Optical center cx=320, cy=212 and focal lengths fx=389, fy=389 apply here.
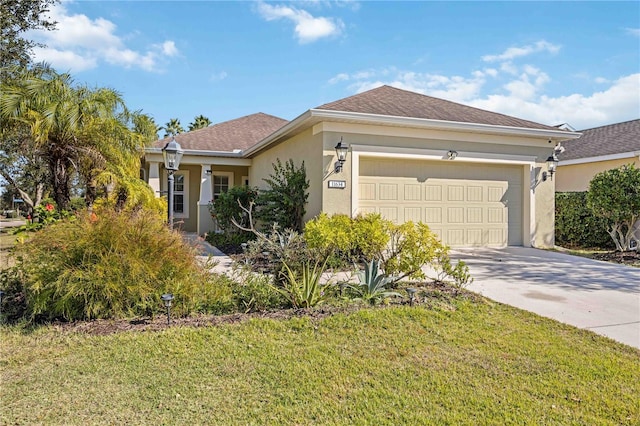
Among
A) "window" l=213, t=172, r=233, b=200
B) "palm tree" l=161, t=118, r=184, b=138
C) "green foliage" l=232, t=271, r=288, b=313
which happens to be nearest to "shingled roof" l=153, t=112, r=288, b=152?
"window" l=213, t=172, r=233, b=200

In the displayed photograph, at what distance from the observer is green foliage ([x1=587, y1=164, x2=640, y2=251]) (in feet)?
30.8

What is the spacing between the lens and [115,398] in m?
2.70

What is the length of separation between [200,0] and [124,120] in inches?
162

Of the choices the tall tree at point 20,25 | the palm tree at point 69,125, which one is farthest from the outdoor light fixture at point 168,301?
the tall tree at point 20,25

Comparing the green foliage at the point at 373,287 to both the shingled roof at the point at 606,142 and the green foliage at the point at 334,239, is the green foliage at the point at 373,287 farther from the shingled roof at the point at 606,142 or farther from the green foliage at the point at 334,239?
the shingled roof at the point at 606,142

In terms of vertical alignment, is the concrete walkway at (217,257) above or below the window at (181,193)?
below

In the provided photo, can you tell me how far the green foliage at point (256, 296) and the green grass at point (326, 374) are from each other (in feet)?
1.62

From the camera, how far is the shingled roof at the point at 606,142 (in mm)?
13570

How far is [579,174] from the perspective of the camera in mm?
14992

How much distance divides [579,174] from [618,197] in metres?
6.23

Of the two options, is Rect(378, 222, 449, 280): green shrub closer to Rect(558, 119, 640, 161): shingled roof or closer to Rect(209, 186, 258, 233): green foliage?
Rect(209, 186, 258, 233): green foliage

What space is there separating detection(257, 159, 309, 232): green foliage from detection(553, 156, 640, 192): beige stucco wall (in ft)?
36.5

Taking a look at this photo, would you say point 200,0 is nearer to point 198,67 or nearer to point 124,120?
point 198,67

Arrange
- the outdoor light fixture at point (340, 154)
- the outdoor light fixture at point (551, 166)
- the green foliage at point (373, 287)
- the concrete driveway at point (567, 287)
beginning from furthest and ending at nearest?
the outdoor light fixture at point (551, 166)
the outdoor light fixture at point (340, 154)
the green foliage at point (373, 287)
the concrete driveway at point (567, 287)
